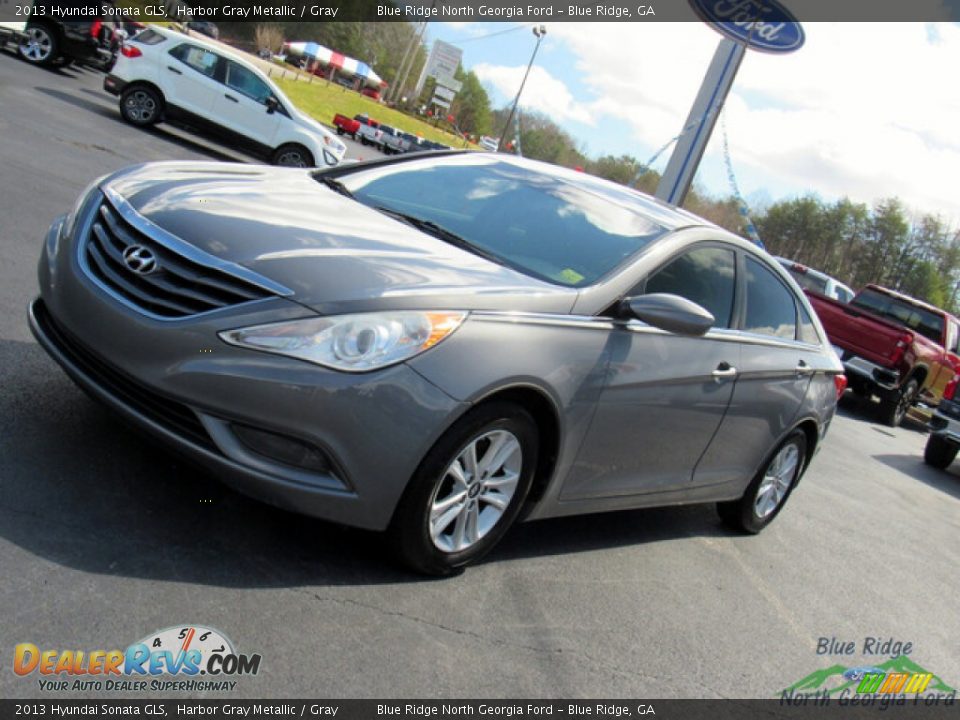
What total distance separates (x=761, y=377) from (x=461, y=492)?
88.9 inches

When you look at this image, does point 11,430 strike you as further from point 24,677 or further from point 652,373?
point 652,373

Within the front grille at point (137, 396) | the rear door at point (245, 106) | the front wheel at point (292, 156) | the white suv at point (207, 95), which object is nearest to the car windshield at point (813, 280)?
the white suv at point (207, 95)

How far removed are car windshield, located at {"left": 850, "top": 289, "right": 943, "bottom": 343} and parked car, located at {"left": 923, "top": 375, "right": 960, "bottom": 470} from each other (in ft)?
14.3

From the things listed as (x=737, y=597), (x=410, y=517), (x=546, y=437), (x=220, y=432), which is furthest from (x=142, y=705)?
(x=737, y=597)

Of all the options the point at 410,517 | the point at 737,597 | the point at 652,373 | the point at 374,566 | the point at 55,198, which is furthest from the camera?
the point at 55,198

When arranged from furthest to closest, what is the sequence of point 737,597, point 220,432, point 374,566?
point 737,597 < point 374,566 < point 220,432

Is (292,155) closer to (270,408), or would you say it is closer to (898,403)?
(898,403)

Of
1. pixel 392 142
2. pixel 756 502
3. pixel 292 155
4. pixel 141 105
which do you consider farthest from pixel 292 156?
pixel 392 142

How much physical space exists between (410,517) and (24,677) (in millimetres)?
1367

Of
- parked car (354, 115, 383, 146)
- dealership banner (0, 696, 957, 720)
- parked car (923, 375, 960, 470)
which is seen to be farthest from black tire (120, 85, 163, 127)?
parked car (354, 115, 383, 146)

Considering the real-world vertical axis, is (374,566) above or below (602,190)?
below

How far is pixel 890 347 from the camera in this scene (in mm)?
14328

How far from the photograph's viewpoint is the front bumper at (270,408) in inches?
125

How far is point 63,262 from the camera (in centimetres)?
373
